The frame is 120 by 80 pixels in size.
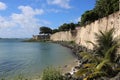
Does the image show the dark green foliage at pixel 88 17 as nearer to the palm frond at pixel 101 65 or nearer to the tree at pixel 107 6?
the tree at pixel 107 6

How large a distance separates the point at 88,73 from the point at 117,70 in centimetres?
165

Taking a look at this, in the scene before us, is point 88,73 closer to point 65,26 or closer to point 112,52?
point 112,52

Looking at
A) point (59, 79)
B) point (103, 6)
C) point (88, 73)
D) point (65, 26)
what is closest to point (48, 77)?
point (59, 79)

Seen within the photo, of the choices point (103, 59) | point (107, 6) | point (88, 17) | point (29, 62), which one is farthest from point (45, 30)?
point (103, 59)

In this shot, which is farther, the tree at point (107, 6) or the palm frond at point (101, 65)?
the tree at point (107, 6)

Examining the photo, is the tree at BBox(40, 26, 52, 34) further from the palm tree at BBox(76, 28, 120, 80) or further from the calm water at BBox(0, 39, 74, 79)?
the palm tree at BBox(76, 28, 120, 80)

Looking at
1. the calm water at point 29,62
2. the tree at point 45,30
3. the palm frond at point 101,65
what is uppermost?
the tree at point 45,30

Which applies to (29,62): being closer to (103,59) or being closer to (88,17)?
(103,59)

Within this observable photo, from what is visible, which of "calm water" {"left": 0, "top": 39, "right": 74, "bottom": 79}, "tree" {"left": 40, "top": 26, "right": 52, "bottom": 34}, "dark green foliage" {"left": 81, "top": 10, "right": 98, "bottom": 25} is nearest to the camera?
"calm water" {"left": 0, "top": 39, "right": 74, "bottom": 79}

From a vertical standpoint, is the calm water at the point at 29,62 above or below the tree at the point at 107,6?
below

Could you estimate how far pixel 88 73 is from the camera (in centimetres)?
1377

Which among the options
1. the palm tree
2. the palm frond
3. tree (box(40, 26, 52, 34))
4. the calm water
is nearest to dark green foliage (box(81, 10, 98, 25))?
the calm water

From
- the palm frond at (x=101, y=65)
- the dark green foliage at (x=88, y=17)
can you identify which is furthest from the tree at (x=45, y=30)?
the palm frond at (x=101, y=65)

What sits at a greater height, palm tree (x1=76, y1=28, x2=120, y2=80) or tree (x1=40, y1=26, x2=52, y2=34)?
tree (x1=40, y1=26, x2=52, y2=34)
